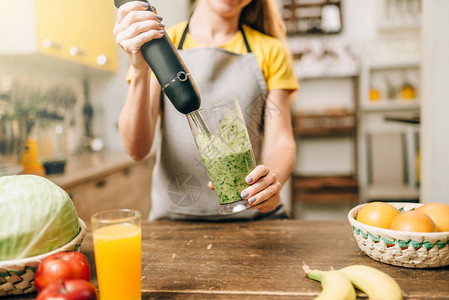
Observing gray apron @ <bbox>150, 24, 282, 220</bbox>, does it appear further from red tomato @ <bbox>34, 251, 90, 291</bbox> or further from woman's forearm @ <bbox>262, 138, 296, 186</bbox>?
red tomato @ <bbox>34, 251, 90, 291</bbox>

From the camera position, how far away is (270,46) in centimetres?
133

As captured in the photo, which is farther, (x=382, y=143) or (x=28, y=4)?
(x=382, y=143)

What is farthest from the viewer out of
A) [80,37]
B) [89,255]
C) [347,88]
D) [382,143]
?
[347,88]

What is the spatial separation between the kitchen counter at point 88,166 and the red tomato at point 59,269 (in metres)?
1.20

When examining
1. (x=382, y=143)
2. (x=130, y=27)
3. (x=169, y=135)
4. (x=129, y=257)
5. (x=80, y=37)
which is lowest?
(x=382, y=143)

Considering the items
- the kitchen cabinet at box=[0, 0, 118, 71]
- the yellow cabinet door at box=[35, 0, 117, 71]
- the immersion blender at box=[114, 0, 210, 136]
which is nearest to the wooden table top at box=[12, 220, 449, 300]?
the immersion blender at box=[114, 0, 210, 136]

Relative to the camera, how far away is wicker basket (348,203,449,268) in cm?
76

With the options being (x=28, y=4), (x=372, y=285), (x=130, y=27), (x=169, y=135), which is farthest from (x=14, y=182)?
(x=28, y=4)

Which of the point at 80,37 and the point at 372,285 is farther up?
the point at 80,37

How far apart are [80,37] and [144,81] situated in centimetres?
149

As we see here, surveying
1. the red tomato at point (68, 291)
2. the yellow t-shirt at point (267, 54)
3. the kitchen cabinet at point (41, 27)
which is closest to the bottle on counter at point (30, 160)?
the kitchen cabinet at point (41, 27)

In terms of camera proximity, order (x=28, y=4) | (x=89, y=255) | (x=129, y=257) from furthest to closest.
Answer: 1. (x=28, y=4)
2. (x=89, y=255)
3. (x=129, y=257)

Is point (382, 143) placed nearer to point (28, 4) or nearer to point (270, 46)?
point (270, 46)

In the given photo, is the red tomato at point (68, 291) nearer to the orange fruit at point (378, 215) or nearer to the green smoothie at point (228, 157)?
the green smoothie at point (228, 157)
